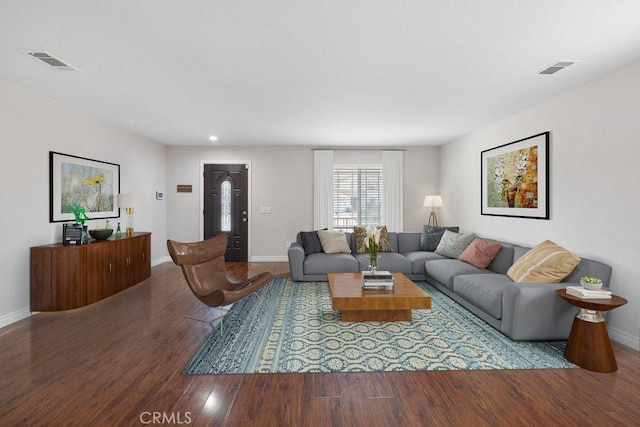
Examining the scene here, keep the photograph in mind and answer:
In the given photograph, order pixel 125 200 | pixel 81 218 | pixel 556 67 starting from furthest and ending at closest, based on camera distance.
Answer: pixel 125 200 < pixel 81 218 < pixel 556 67

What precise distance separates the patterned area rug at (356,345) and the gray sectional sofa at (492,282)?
0.16m


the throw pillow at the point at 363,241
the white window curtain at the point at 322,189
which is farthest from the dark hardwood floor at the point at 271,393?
the white window curtain at the point at 322,189

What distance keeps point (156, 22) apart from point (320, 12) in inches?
46.0

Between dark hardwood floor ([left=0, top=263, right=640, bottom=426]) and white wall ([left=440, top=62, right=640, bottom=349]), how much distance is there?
28.9 inches

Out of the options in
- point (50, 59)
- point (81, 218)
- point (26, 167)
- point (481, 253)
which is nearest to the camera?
point (50, 59)

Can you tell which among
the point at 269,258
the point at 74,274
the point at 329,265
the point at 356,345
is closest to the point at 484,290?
the point at 356,345

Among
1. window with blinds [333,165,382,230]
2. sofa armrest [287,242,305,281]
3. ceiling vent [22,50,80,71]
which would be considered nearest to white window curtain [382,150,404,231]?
window with blinds [333,165,382,230]

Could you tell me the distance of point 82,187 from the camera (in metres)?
4.62

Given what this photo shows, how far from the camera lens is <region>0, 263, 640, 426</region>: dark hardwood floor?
1972 millimetres

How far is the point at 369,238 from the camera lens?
4.30 metres

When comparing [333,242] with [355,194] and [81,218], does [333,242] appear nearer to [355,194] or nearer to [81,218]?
[355,194]

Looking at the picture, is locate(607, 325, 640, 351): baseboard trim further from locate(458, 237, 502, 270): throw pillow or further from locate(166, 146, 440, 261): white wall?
locate(166, 146, 440, 261): white wall

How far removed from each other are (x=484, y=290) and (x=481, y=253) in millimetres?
1230

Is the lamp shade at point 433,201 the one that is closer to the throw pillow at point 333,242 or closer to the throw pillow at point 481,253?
the throw pillow at point 481,253
